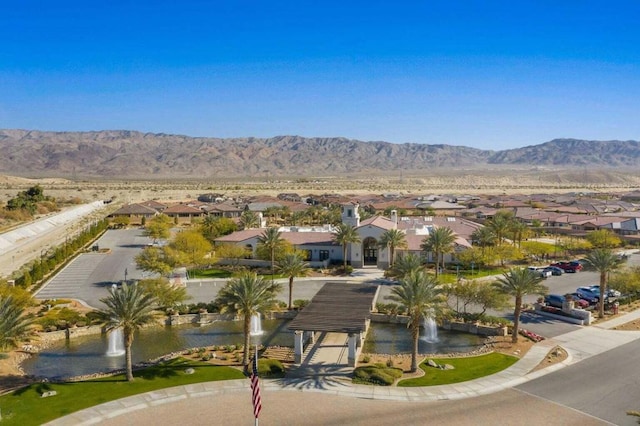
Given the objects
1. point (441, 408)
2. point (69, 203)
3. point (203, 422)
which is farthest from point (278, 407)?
point (69, 203)

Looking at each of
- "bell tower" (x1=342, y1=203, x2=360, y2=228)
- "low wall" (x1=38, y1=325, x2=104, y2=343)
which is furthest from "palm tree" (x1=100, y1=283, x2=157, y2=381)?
"bell tower" (x1=342, y1=203, x2=360, y2=228)

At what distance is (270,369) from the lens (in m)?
31.3

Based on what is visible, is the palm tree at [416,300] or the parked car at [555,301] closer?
the palm tree at [416,300]

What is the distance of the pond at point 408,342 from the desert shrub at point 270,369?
738 centimetres

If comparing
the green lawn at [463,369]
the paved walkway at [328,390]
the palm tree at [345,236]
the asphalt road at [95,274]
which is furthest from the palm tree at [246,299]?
the palm tree at [345,236]

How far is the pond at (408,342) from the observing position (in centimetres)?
3684

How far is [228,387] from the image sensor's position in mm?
29312

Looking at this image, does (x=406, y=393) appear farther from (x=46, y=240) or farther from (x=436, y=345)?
(x=46, y=240)

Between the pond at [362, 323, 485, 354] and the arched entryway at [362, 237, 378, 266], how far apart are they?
863 inches

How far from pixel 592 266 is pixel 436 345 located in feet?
56.0

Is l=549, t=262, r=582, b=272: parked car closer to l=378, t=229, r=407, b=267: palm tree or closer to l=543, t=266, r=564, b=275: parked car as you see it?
l=543, t=266, r=564, b=275: parked car

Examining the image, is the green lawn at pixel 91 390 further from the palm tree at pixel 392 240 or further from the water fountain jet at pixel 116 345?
the palm tree at pixel 392 240

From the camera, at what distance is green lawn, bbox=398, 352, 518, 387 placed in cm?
3005

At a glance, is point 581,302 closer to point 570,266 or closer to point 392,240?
point 570,266
